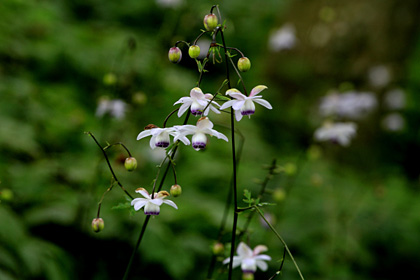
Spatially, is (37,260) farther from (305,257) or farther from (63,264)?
(305,257)

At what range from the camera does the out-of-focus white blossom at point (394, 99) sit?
15.9 feet

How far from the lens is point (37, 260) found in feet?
6.28

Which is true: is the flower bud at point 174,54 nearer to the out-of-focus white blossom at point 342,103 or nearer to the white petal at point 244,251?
the white petal at point 244,251

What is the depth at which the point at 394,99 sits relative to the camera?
191 inches

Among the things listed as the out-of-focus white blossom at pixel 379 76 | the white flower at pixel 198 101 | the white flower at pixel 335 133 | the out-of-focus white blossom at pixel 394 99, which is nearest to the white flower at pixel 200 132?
the white flower at pixel 198 101

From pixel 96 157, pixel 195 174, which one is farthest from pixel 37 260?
pixel 195 174

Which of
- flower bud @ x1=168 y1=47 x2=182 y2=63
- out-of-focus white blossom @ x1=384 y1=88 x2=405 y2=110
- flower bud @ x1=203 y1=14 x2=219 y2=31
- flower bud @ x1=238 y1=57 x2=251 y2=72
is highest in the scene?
out-of-focus white blossom @ x1=384 y1=88 x2=405 y2=110

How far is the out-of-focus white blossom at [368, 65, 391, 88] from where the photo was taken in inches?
196

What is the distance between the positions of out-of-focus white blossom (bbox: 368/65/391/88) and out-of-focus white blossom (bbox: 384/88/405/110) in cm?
14

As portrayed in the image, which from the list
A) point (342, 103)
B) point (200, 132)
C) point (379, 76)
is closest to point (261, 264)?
point (200, 132)

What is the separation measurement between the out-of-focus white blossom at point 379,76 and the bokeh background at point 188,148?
20mm

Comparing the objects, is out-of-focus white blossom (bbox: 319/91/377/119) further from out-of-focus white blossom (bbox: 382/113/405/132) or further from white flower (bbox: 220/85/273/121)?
white flower (bbox: 220/85/273/121)

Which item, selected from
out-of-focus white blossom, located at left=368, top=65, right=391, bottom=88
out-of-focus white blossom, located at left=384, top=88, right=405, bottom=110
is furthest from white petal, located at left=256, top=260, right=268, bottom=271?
out-of-focus white blossom, located at left=368, top=65, right=391, bottom=88

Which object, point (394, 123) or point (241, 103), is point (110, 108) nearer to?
point (241, 103)
